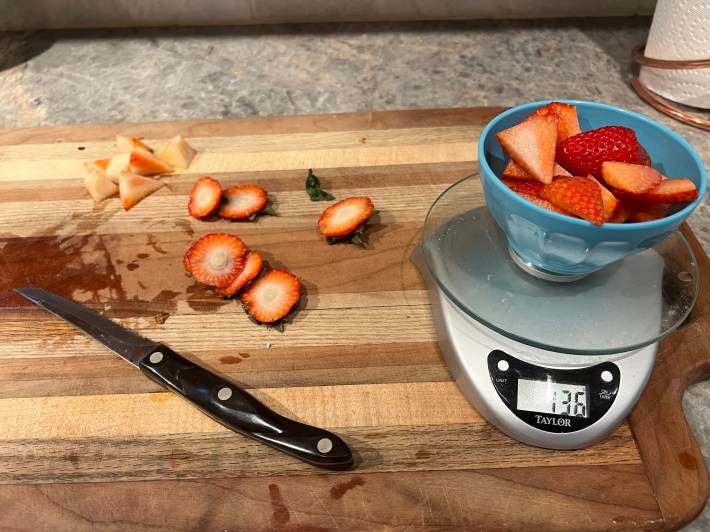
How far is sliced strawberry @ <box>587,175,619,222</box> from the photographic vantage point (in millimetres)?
672

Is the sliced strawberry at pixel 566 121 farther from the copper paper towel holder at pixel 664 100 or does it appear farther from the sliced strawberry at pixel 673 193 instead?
the copper paper towel holder at pixel 664 100

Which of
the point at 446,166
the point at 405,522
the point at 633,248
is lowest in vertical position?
the point at 405,522

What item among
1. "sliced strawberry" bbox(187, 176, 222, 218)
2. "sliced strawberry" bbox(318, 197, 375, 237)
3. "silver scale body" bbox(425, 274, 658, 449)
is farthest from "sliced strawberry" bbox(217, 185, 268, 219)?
"silver scale body" bbox(425, 274, 658, 449)

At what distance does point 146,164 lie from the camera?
111 centimetres

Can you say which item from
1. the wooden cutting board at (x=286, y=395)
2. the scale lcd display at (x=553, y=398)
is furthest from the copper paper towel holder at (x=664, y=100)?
the scale lcd display at (x=553, y=398)

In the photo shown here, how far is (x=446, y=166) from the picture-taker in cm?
113

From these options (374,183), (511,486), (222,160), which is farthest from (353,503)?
(222,160)

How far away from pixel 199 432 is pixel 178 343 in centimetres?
16

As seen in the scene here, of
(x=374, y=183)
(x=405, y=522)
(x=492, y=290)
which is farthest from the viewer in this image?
(x=374, y=183)

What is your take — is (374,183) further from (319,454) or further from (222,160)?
(319,454)

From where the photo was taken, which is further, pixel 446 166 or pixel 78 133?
pixel 78 133

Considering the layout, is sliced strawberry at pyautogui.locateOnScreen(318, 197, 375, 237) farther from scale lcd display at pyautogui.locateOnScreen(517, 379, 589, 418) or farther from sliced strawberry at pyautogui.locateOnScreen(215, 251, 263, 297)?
scale lcd display at pyautogui.locateOnScreen(517, 379, 589, 418)

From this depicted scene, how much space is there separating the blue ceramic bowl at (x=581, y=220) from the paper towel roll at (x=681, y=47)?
70cm

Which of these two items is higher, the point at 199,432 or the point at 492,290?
the point at 492,290
